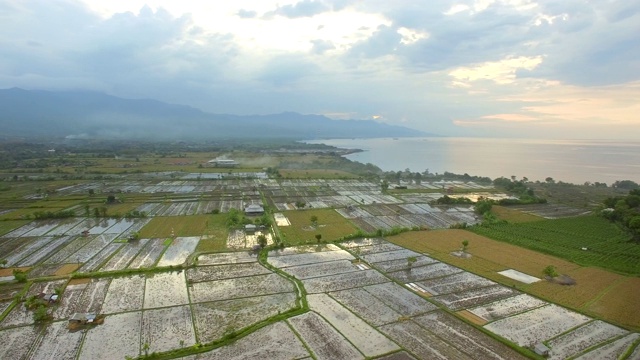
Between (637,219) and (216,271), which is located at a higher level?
(637,219)

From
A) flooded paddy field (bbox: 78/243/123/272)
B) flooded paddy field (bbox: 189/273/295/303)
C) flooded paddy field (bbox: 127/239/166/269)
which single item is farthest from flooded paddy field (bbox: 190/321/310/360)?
flooded paddy field (bbox: 78/243/123/272)

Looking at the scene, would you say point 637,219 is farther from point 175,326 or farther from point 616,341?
point 175,326

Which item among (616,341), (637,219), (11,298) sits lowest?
(11,298)

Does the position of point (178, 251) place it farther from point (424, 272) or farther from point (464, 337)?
point (464, 337)

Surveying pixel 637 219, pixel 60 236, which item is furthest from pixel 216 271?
pixel 637 219

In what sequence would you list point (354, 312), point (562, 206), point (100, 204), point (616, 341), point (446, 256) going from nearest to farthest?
1. point (616, 341)
2. point (354, 312)
3. point (446, 256)
4. point (100, 204)
5. point (562, 206)

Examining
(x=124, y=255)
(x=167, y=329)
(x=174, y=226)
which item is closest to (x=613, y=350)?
(x=167, y=329)

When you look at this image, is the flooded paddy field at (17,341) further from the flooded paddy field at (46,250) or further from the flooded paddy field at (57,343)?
the flooded paddy field at (46,250)
